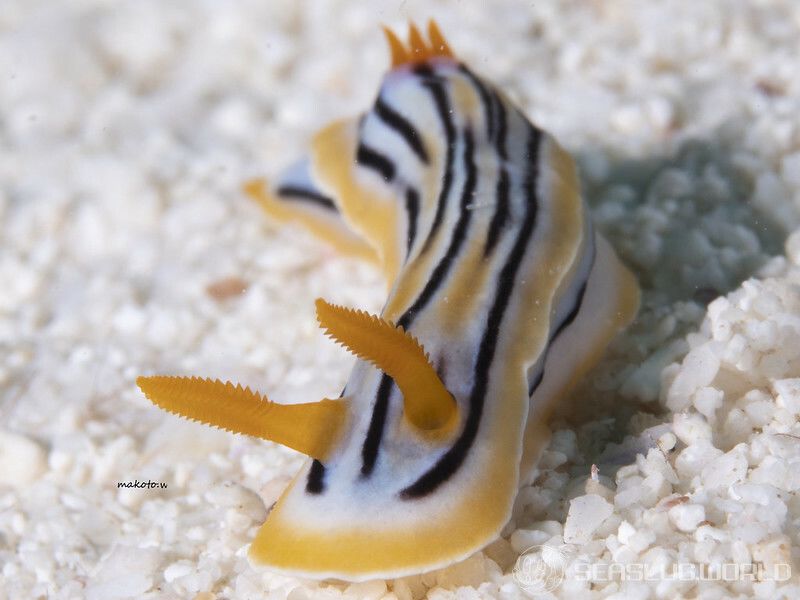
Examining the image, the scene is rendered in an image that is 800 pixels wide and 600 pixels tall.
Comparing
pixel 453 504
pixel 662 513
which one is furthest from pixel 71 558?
pixel 662 513

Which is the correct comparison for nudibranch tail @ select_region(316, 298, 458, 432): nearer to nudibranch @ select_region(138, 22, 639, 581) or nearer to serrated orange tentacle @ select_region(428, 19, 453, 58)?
nudibranch @ select_region(138, 22, 639, 581)

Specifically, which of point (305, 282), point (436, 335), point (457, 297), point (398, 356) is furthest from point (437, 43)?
point (398, 356)

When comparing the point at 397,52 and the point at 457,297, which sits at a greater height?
the point at 397,52

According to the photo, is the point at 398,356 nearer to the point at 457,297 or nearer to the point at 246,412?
the point at 246,412

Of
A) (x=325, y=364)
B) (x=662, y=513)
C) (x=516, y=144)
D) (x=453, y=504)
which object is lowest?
(x=325, y=364)

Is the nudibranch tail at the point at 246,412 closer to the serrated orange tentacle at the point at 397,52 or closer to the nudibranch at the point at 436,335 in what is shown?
the nudibranch at the point at 436,335

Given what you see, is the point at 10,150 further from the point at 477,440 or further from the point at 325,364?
the point at 477,440

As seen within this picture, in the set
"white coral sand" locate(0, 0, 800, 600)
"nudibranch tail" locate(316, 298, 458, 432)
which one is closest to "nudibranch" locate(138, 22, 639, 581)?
"nudibranch tail" locate(316, 298, 458, 432)
